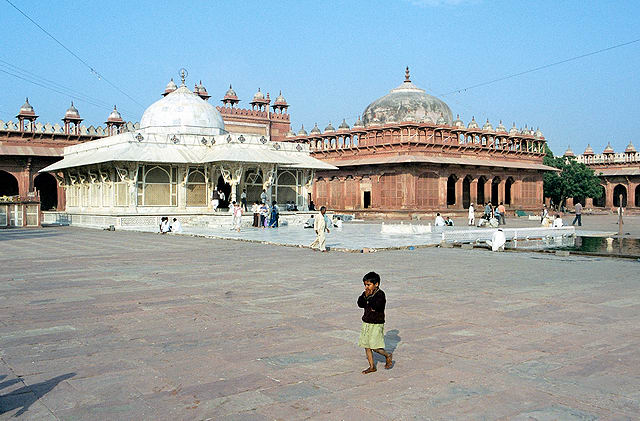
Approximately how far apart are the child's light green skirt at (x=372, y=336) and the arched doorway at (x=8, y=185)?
154 feet

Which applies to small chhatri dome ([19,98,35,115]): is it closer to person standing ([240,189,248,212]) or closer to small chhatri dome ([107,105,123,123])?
small chhatri dome ([107,105,123,123])

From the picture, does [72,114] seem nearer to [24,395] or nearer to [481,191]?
[481,191]

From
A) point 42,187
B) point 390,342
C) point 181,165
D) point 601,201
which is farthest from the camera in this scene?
point 601,201

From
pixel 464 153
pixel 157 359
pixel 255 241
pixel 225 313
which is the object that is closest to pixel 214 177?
pixel 255 241

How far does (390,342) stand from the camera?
231 inches

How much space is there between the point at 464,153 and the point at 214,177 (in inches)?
754

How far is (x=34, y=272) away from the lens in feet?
35.9

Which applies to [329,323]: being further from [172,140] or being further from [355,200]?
[355,200]

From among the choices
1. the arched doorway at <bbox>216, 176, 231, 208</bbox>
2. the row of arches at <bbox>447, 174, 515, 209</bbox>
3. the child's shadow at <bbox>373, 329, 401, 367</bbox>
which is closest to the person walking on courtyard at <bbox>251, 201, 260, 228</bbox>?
the arched doorway at <bbox>216, 176, 231, 208</bbox>

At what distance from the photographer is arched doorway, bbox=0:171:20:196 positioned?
1814 inches

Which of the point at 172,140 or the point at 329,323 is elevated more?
the point at 172,140

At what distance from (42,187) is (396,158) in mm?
28499

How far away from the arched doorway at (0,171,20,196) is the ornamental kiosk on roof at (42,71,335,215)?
47.1 feet

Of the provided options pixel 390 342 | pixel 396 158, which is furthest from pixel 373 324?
pixel 396 158
